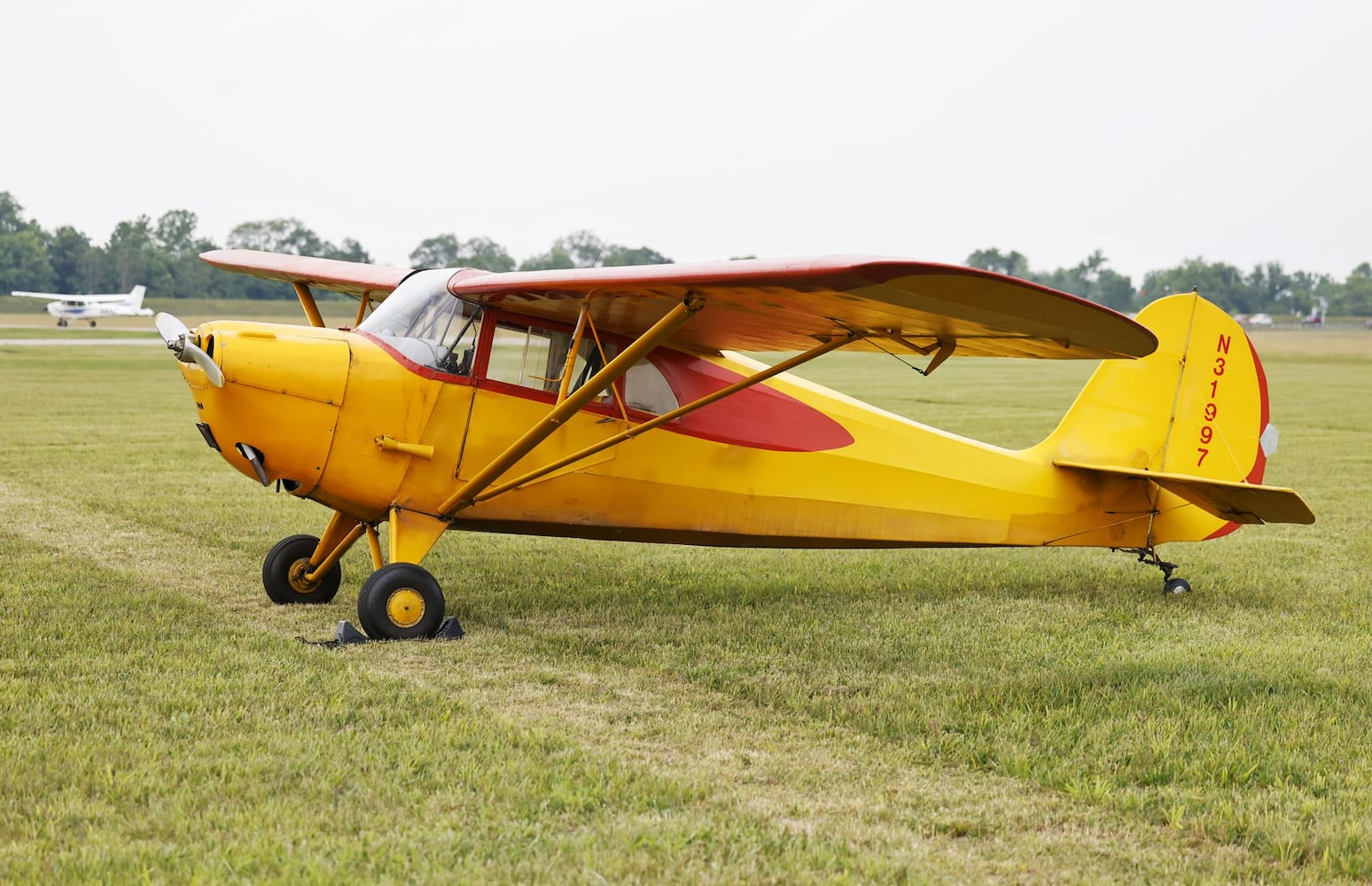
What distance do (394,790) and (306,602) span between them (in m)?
3.97

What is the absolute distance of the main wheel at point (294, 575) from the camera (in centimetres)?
795

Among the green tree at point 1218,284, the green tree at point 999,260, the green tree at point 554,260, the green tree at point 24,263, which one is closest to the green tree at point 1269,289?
the green tree at point 1218,284

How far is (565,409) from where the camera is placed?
7.00 meters

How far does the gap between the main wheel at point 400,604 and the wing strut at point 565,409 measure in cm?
54

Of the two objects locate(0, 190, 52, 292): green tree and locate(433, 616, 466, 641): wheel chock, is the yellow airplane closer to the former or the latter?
locate(433, 616, 466, 641): wheel chock

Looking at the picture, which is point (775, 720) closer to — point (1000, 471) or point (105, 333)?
point (1000, 471)

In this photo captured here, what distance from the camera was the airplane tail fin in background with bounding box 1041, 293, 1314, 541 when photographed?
902cm

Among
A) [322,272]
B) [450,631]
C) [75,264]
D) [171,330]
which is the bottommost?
[450,631]

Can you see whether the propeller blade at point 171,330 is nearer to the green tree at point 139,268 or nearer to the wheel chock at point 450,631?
the wheel chock at point 450,631

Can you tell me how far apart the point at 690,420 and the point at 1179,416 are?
386 centimetres

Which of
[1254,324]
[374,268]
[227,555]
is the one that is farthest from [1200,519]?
[1254,324]

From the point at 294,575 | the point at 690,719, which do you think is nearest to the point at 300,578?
the point at 294,575

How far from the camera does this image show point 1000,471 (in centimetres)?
878

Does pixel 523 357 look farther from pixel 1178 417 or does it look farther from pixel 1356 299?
pixel 1356 299
